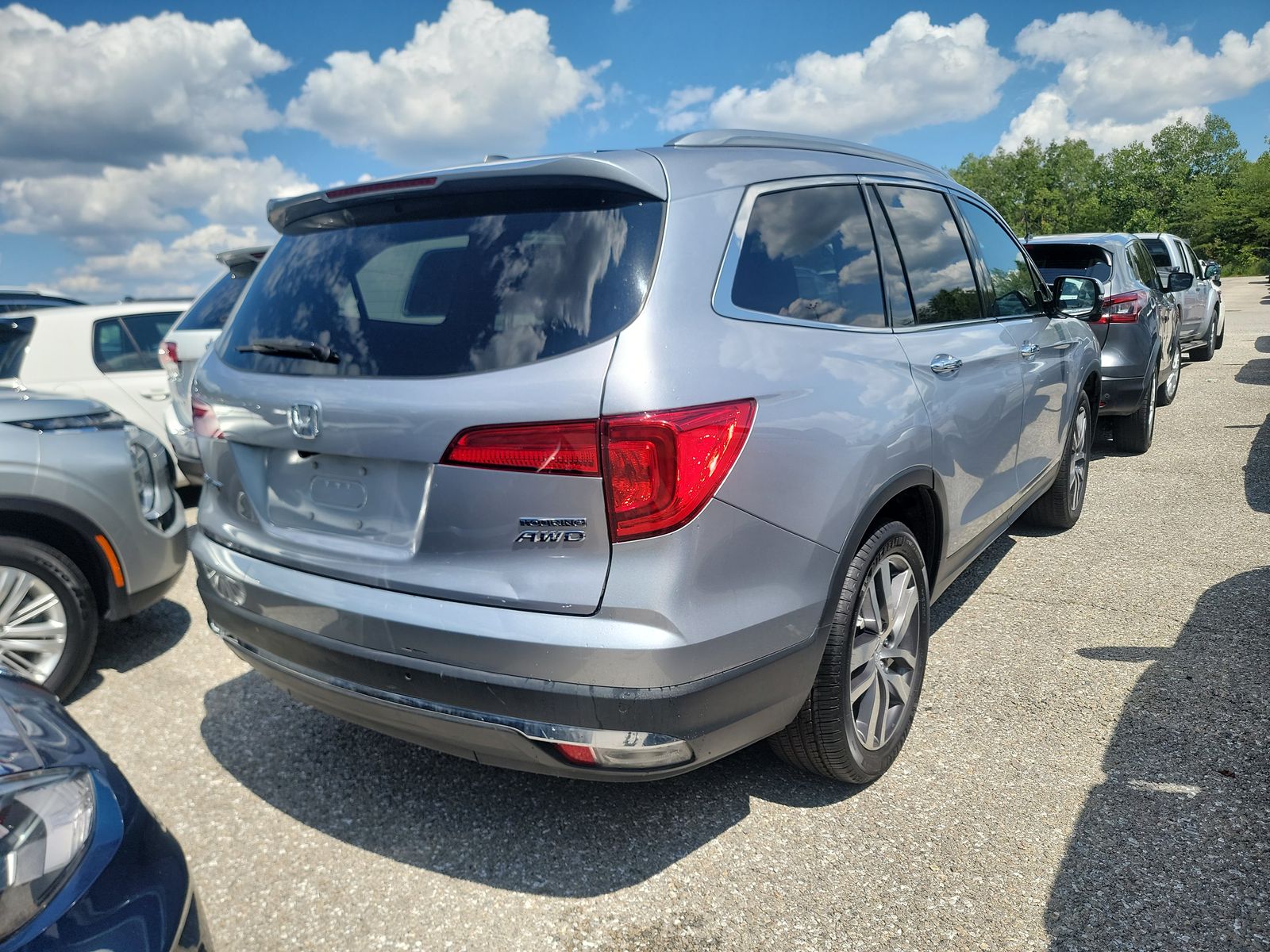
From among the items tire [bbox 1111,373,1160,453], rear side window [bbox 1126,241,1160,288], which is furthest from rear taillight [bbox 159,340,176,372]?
rear side window [bbox 1126,241,1160,288]

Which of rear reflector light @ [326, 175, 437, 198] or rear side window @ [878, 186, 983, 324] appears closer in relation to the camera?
rear reflector light @ [326, 175, 437, 198]

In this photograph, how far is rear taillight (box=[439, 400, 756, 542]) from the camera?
1.97 meters

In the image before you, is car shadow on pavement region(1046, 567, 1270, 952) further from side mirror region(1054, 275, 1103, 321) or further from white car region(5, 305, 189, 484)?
white car region(5, 305, 189, 484)

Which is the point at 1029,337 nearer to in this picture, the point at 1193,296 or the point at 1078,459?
the point at 1078,459

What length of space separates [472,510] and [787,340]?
908 millimetres

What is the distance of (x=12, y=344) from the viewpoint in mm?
6340

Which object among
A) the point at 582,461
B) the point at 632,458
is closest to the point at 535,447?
the point at 582,461

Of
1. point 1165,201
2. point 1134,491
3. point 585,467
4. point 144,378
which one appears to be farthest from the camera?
point 1165,201

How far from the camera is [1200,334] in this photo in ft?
44.4

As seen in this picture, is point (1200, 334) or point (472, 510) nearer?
point (472, 510)

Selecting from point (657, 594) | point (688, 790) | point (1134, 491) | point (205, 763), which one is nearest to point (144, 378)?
point (205, 763)

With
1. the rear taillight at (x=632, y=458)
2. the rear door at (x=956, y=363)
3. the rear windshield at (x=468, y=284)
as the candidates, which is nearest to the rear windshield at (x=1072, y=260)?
the rear door at (x=956, y=363)

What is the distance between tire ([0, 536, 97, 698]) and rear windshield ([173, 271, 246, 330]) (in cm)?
297

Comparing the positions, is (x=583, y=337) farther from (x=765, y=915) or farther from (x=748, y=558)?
(x=765, y=915)
